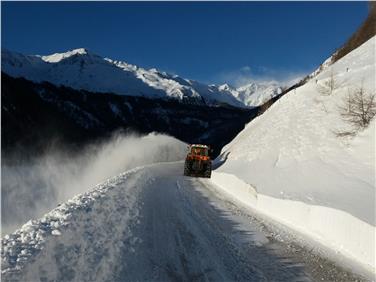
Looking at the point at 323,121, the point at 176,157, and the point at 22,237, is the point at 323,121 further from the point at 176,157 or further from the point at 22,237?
the point at 176,157

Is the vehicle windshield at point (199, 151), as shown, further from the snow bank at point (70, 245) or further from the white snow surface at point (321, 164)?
the snow bank at point (70, 245)

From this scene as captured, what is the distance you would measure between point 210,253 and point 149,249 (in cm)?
132

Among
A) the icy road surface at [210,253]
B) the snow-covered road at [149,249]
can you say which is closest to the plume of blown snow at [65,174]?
the snow-covered road at [149,249]

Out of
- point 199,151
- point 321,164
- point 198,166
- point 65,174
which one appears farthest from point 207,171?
point 65,174

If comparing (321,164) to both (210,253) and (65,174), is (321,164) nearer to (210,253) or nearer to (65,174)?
(210,253)

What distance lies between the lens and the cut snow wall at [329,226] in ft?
38.2

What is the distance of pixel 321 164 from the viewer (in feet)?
76.4

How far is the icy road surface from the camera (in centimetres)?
939

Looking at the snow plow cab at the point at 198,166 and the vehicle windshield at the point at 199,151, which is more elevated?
the vehicle windshield at the point at 199,151

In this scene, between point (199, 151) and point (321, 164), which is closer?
point (321, 164)

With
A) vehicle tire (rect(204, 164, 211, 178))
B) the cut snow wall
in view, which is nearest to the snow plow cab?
vehicle tire (rect(204, 164, 211, 178))

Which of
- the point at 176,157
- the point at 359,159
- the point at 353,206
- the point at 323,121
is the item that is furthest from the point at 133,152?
the point at 353,206

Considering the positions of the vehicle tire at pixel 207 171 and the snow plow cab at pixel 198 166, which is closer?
the vehicle tire at pixel 207 171

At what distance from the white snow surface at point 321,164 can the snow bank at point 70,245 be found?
5.30 m
